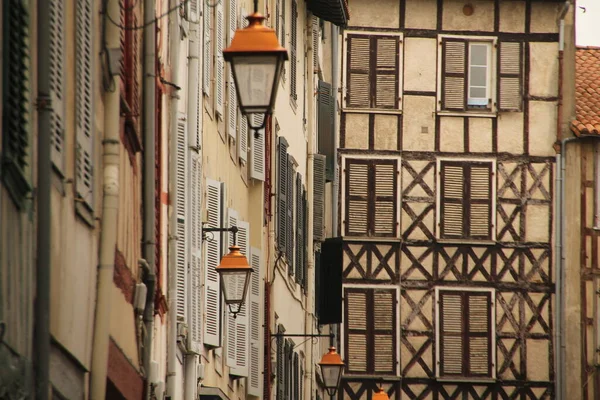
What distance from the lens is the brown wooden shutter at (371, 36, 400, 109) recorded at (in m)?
32.0

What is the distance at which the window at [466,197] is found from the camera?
3158cm

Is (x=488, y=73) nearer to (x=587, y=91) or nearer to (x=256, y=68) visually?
(x=587, y=91)

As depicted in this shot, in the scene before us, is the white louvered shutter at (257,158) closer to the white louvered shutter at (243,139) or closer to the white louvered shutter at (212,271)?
the white louvered shutter at (243,139)

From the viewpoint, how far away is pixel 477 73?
105ft

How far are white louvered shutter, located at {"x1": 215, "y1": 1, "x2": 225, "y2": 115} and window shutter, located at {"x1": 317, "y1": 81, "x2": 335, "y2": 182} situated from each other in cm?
1282

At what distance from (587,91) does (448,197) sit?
12.5 feet

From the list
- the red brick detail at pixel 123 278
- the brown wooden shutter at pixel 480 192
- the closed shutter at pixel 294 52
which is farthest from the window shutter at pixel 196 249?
the brown wooden shutter at pixel 480 192

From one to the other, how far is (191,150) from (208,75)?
64.1 inches

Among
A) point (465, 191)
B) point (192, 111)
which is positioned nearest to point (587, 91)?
point (465, 191)

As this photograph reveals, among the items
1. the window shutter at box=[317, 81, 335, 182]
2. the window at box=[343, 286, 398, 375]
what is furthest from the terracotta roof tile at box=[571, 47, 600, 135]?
the window shutter at box=[317, 81, 335, 182]

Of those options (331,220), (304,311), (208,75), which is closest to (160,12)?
(208,75)

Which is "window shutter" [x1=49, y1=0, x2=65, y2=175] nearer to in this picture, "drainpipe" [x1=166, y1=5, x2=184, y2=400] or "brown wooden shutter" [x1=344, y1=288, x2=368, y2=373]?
"drainpipe" [x1=166, y1=5, x2=184, y2=400]

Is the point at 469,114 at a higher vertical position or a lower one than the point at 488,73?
lower

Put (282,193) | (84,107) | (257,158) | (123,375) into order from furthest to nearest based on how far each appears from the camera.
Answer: (282,193), (257,158), (123,375), (84,107)
